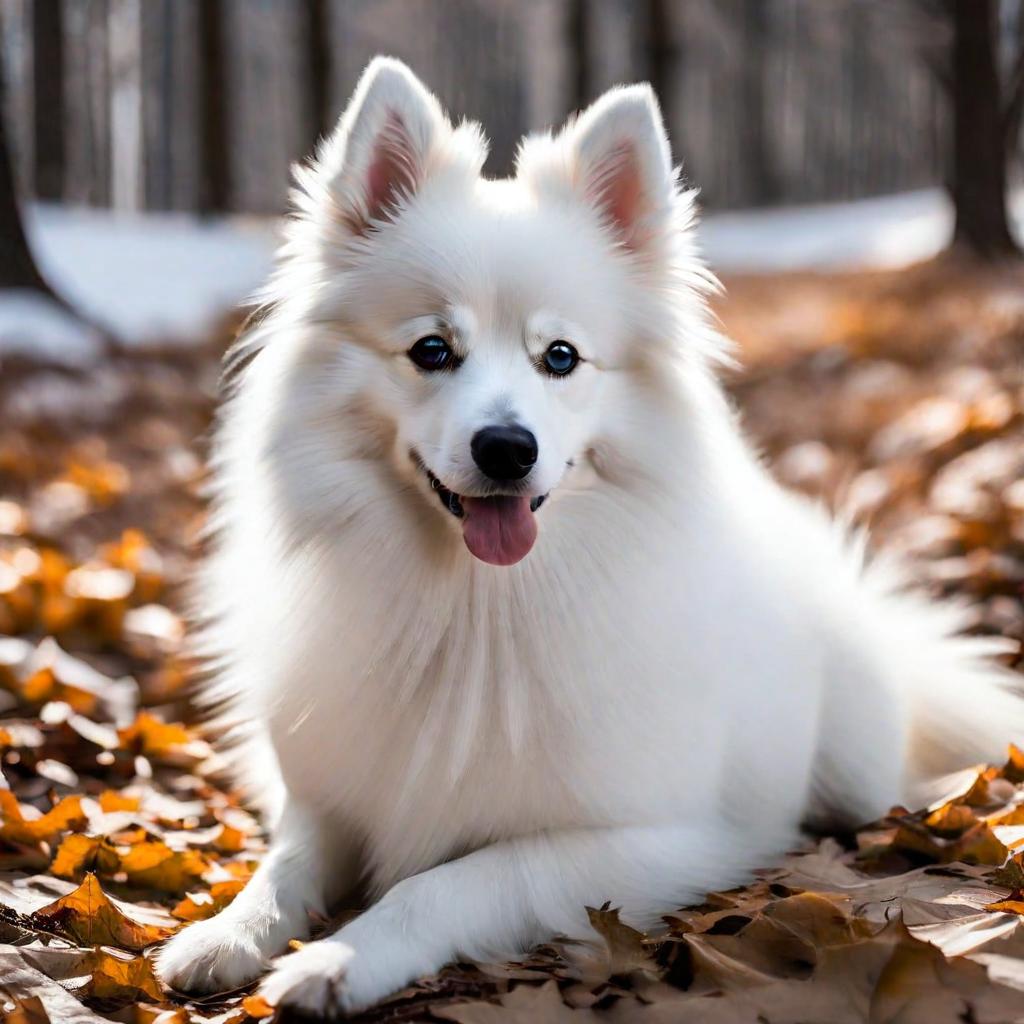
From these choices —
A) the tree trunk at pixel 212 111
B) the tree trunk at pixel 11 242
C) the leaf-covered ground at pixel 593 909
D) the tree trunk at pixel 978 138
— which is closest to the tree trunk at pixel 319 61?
the tree trunk at pixel 212 111

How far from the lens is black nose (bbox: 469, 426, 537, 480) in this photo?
7.47 feet

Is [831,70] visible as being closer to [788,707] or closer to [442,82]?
[442,82]

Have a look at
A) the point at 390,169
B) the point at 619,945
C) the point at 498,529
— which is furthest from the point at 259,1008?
the point at 390,169

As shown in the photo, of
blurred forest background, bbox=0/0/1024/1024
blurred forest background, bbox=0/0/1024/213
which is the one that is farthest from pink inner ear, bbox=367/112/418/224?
blurred forest background, bbox=0/0/1024/213

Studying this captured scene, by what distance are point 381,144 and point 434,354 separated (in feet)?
1.81

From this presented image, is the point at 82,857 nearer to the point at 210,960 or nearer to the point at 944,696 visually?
the point at 210,960

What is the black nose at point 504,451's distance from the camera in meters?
2.28

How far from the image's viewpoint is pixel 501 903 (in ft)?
7.61

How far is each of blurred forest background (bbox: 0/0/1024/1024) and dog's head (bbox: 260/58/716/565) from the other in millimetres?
321

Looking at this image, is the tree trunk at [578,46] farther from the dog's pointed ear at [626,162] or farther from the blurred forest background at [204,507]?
the dog's pointed ear at [626,162]

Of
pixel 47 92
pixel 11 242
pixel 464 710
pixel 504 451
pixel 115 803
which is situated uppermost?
pixel 47 92

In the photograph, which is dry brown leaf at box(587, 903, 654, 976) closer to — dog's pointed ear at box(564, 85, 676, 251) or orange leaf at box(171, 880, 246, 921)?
orange leaf at box(171, 880, 246, 921)

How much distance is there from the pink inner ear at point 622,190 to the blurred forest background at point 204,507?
314 millimetres

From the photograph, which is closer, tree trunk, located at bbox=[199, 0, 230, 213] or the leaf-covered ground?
the leaf-covered ground
